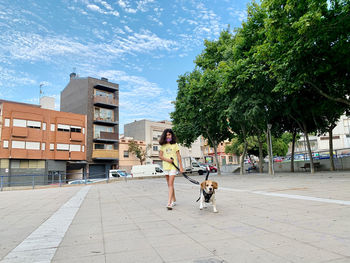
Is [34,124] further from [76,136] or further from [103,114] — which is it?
[103,114]

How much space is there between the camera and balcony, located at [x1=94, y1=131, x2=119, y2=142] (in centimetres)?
4328

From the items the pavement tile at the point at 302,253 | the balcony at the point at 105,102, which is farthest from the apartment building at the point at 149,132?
the pavement tile at the point at 302,253

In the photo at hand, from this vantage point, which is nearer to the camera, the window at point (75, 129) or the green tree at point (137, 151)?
the window at point (75, 129)

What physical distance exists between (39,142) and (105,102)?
12456mm

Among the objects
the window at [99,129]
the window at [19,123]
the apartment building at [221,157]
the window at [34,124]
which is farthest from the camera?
the apartment building at [221,157]

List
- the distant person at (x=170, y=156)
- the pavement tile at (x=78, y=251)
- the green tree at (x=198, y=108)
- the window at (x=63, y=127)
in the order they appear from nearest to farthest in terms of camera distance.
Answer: the pavement tile at (x=78, y=251), the distant person at (x=170, y=156), the green tree at (x=198, y=108), the window at (x=63, y=127)

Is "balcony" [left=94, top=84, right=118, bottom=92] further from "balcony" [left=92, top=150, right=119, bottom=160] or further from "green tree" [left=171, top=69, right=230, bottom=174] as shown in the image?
"green tree" [left=171, top=69, right=230, bottom=174]

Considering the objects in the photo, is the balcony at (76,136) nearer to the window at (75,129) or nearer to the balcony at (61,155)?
the window at (75,129)

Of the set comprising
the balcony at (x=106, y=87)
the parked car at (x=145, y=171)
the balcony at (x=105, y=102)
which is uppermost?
the balcony at (x=106, y=87)

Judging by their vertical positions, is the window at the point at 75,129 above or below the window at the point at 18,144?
above

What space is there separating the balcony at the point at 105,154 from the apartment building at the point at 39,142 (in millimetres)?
1693

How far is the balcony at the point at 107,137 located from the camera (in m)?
43.3

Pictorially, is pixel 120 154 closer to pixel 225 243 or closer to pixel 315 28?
pixel 315 28

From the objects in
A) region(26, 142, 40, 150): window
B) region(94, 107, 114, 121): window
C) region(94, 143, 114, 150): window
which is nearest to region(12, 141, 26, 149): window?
region(26, 142, 40, 150): window
